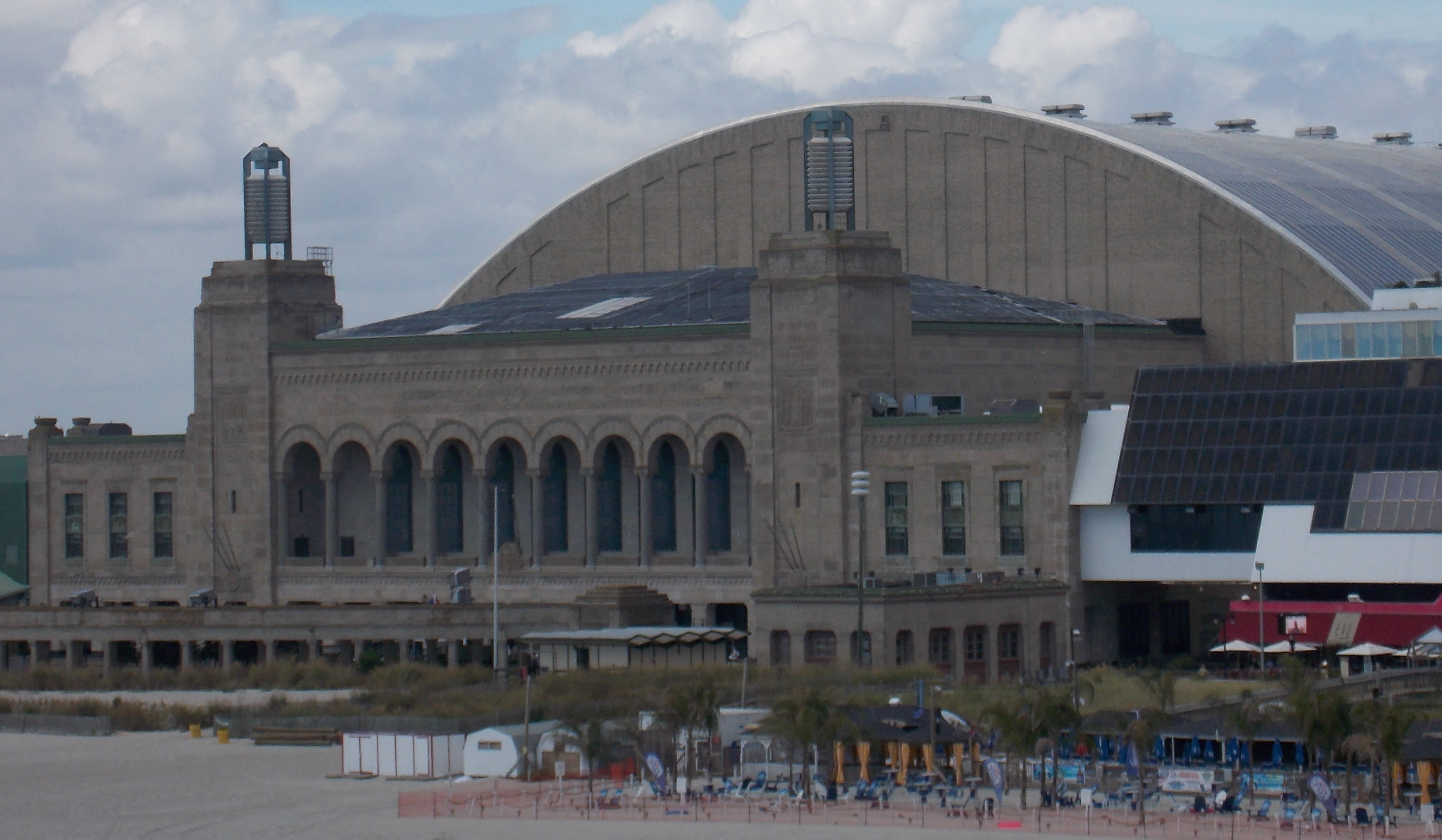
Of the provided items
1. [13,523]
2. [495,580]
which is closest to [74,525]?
[13,523]

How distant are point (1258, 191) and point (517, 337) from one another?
2920cm

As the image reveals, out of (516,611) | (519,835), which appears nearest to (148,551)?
(516,611)

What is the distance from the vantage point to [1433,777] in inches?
2756

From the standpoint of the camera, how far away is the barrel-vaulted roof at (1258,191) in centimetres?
11475

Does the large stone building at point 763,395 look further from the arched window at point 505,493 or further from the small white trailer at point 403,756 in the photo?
the small white trailer at point 403,756

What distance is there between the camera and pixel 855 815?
69.2m

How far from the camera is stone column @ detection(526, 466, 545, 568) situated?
365 ft

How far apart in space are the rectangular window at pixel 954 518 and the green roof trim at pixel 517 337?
921 cm

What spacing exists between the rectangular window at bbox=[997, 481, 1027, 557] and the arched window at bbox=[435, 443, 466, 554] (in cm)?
2357

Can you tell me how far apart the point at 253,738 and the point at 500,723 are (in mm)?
7742

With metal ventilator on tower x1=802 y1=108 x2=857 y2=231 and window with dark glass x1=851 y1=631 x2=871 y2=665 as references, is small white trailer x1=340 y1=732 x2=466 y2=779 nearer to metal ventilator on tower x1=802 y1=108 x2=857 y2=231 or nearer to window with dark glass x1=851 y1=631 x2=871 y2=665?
window with dark glass x1=851 y1=631 x2=871 y2=665

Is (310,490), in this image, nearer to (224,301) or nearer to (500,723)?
(224,301)

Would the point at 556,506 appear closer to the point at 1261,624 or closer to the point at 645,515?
the point at 645,515

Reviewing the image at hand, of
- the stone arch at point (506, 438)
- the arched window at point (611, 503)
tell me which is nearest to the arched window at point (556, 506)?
the stone arch at point (506, 438)
